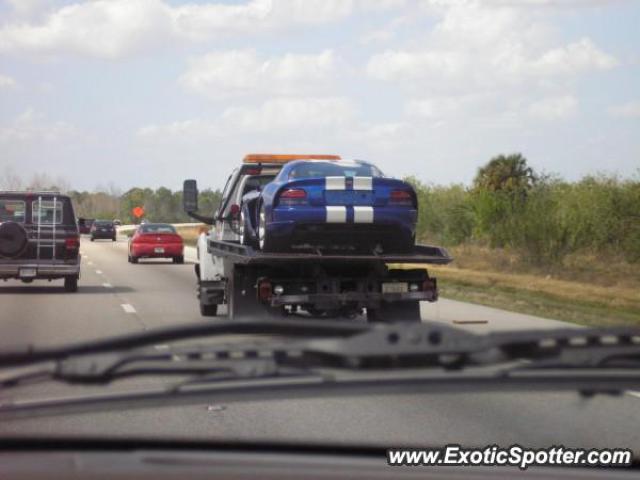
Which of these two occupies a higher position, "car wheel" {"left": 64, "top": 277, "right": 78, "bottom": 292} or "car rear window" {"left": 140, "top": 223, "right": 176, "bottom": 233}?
"car rear window" {"left": 140, "top": 223, "right": 176, "bottom": 233}

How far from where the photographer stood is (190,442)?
390 centimetres

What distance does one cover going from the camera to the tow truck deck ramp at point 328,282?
46.4 feet

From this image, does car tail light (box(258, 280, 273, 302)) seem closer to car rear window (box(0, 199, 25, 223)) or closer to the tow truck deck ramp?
the tow truck deck ramp

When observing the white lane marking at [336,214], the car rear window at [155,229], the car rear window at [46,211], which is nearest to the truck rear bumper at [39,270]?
the car rear window at [46,211]

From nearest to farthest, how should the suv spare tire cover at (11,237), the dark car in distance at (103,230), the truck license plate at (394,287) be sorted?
1. the truck license plate at (394,287)
2. the suv spare tire cover at (11,237)
3. the dark car in distance at (103,230)

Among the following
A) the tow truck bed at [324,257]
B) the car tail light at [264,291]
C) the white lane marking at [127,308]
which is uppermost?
the tow truck bed at [324,257]

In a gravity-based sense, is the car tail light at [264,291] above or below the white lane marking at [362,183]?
below

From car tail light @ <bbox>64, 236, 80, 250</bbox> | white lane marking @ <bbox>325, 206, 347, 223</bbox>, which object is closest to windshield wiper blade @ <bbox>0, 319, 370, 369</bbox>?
white lane marking @ <bbox>325, 206, 347, 223</bbox>

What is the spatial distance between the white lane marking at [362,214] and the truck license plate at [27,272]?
430 inches

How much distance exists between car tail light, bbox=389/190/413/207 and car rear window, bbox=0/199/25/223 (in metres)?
11.2

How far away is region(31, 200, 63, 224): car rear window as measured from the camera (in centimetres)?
2291

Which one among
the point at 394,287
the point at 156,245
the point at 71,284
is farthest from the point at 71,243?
the point at 156,245

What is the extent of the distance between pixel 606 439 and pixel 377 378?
11.9 ft

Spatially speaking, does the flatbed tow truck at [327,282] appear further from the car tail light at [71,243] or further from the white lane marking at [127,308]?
the car tail light at [71,243]
